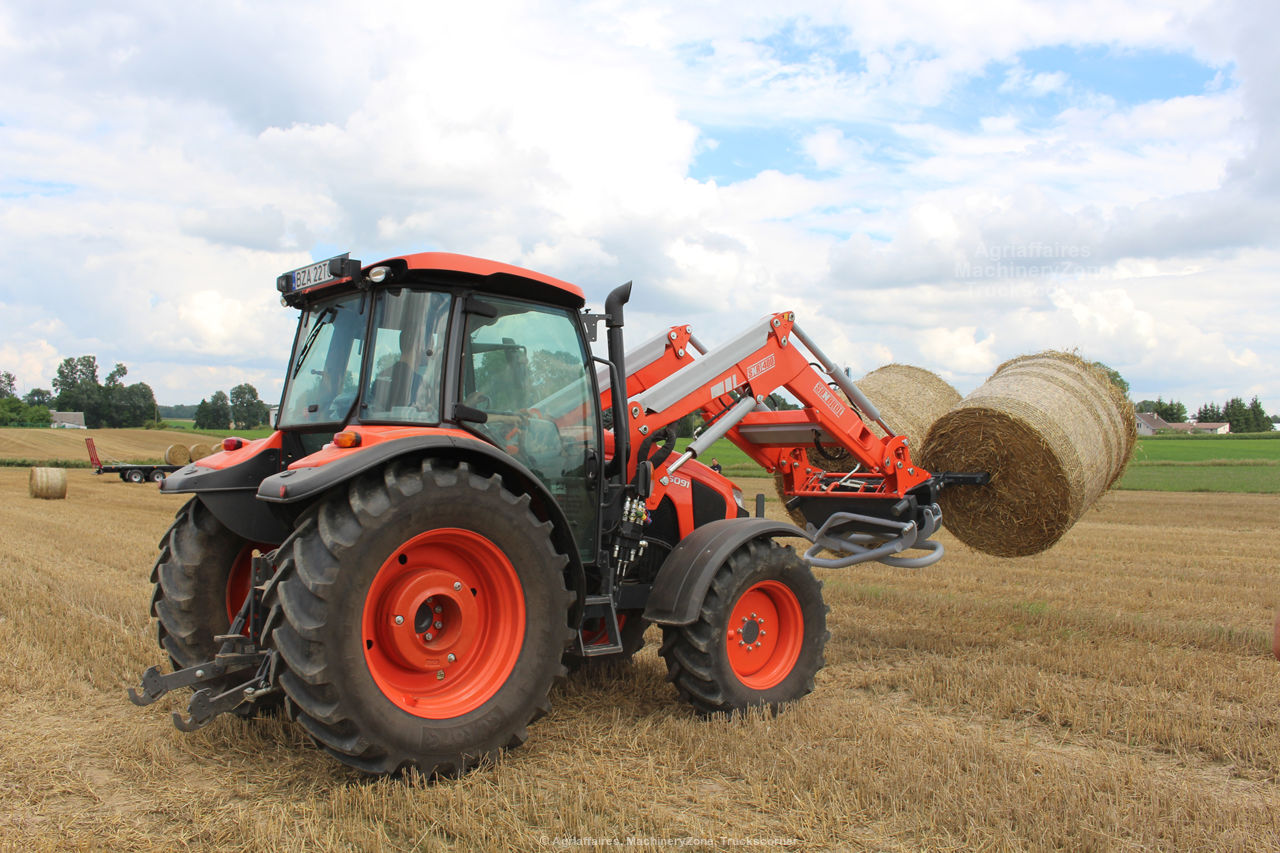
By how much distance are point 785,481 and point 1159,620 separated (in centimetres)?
303

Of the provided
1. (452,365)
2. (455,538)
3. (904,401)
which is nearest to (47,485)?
(904,401)

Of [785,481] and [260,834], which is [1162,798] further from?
[785,481]

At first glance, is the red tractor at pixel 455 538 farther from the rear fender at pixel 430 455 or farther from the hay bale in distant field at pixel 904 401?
the hay bale in distant field at pixel 904 401

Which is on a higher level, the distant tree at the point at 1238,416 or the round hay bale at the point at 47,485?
the distant tree at the point at 1238,416

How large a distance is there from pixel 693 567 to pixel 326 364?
201 cm

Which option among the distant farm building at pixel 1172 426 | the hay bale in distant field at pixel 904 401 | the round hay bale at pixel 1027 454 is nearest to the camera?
the round hay bale at pixel 1027 454

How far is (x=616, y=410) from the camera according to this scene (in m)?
4.48

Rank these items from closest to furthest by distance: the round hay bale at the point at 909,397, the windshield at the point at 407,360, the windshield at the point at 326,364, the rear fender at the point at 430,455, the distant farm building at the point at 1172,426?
1. the rear fender at the point at 430,455
2. the windshield at the point at 407,360
3. the windshield at the point at 326,364
4. the round hay bale at the point at 909,397
5. the distant farm building at the point at 1172,426

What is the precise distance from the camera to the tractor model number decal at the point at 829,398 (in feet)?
20.1

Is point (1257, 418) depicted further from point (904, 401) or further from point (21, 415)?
point (21, 415)

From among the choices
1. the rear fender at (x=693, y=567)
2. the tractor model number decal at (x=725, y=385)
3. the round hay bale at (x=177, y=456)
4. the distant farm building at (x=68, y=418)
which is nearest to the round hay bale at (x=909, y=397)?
the tractor model number decal at (x=725, y=385)

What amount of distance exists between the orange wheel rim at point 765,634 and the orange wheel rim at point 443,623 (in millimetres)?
1376

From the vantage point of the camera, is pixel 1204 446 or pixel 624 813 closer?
pixel 624 813

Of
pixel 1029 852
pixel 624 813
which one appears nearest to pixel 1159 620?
pixel 1029 852
